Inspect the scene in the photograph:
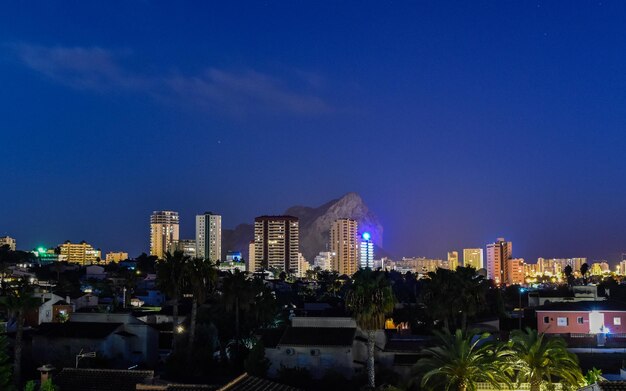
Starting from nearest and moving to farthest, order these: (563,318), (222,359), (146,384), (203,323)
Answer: (146,384), (222,359), (563,318), (203,323)

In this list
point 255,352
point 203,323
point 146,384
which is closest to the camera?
point 146,384

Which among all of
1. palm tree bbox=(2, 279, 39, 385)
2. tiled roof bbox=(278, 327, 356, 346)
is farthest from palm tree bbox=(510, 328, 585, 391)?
palm tree bbox=(2, 279, 39, 385)

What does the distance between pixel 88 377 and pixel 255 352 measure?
1290 cm

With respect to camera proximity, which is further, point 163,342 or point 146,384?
point 163,342

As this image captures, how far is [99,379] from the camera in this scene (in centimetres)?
3297

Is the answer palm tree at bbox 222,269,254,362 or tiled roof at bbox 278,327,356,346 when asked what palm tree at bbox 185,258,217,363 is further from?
tiled roof at bbox 278,327,356,346

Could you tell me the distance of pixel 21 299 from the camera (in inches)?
1726

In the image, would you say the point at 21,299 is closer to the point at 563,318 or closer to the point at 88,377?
the point at 88,377

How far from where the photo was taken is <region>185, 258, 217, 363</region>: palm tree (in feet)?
168

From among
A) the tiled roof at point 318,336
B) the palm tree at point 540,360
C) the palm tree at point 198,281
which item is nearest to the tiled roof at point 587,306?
the tiled roof at point 318,336

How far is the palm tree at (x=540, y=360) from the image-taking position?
3139 centimetres

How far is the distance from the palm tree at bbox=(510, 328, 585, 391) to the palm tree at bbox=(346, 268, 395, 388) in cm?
975

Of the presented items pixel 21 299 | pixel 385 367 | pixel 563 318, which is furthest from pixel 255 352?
pixel 563 318

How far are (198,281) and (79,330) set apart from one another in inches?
401
